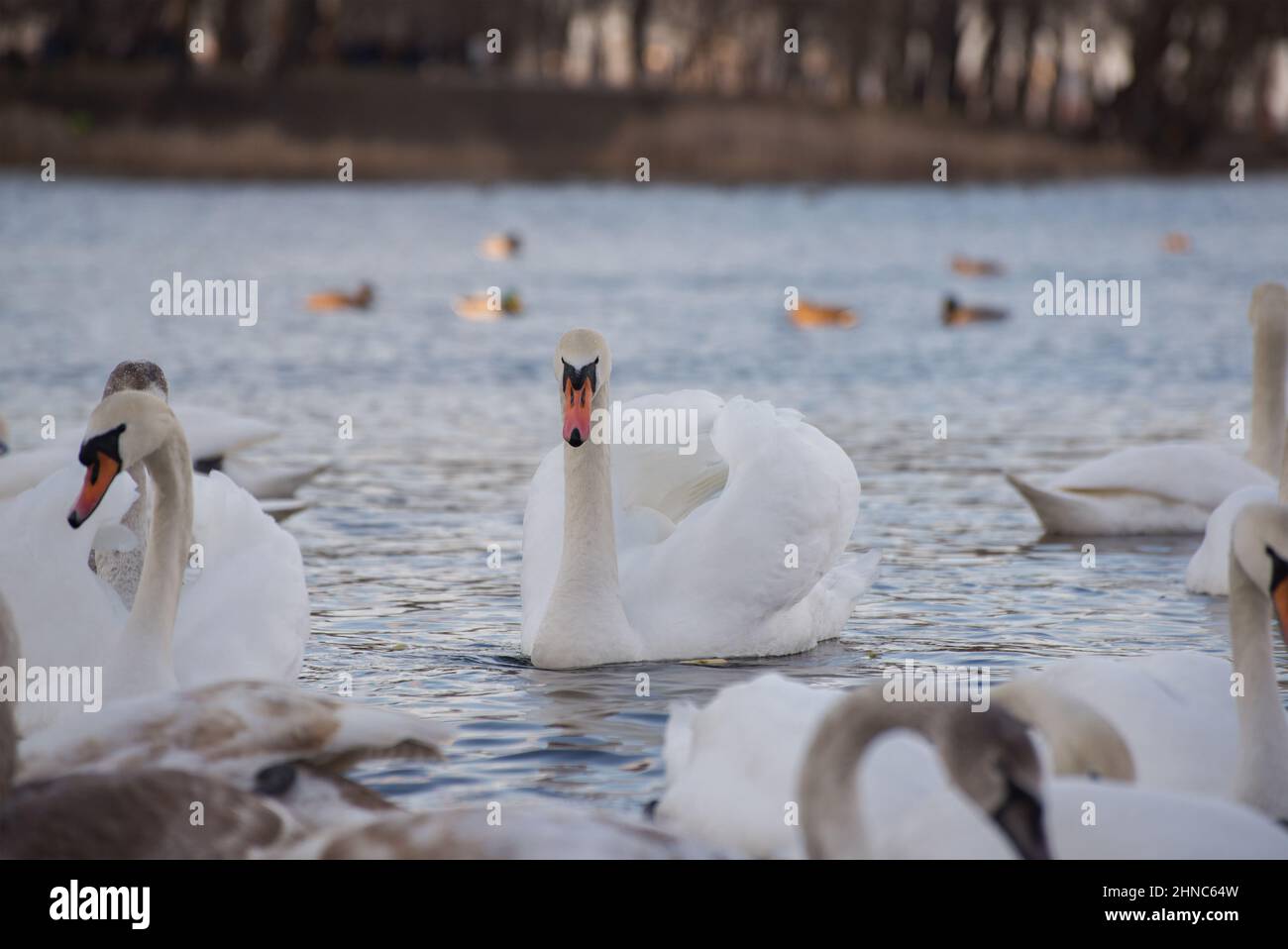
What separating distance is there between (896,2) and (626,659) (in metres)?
60.1

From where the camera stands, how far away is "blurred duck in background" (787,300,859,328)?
720 inches

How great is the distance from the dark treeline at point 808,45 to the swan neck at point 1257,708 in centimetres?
4579

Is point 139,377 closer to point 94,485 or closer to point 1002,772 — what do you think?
point 94,485

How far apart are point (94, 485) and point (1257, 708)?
9.41ft

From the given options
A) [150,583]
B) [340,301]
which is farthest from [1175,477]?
[340,301]

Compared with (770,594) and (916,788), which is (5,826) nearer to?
Result: (916,788)

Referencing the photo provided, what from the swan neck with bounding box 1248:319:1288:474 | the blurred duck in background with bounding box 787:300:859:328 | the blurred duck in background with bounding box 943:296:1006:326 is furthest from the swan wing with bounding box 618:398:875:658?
the blurred duck in background with bounding box 943:296:1006:326

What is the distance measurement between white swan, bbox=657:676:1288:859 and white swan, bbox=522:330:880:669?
196cm

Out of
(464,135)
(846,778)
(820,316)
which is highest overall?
(464,135)

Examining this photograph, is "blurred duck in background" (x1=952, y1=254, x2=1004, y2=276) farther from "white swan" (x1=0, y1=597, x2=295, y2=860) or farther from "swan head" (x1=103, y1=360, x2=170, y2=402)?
"white swan" (x1=0, y1=597, x2=295, y2=860)

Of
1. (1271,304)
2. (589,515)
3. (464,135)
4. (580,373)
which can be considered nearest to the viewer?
(580,373)

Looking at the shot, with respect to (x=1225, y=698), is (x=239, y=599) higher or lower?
higher

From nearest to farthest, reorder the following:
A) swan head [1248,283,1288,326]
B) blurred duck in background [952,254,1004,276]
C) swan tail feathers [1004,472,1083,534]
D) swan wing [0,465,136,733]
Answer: swan wing [0,465,136,733]
swan tail feathers [1004,472,1083,534]
swan head [1248,283,1288,326]
blurred duck in background [952,254,1004,276]

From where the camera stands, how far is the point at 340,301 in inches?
776
